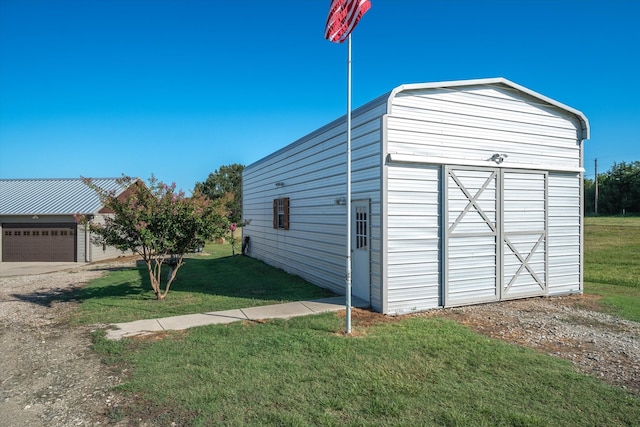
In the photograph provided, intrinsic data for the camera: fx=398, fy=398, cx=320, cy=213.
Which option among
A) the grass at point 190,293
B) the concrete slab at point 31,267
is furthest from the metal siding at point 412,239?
the concrete slab at point 31,267

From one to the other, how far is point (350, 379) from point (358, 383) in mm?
130

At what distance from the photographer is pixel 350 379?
4320 millimetres

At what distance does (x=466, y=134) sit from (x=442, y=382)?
539 cm

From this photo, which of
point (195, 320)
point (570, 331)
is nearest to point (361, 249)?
point (195, 320)

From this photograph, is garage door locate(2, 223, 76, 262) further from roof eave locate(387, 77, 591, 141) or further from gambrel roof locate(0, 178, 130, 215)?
roof eave locate(387, 77, 591, 141)

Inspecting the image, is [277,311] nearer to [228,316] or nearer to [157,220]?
[228,316]

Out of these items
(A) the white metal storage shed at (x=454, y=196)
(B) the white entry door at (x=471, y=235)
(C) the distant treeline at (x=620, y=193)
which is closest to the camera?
(A) the white metal storage shed at (x=454, y=196)

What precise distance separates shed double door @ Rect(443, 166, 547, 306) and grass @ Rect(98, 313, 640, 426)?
217 cm

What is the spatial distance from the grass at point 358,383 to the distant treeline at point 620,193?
4817cm

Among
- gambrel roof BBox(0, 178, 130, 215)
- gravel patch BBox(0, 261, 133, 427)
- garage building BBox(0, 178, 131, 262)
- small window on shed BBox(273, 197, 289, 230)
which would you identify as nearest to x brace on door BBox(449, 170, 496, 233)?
small window on shed BBox(273, 197, 289, 230)

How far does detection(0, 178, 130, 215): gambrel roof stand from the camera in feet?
63.5

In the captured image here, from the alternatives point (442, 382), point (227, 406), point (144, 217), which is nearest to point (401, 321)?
point (442, 382)

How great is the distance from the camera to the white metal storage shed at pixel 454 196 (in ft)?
24.3

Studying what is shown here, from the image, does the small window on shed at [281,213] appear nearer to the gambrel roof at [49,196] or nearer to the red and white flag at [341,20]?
the red and white flag at [341,20]
